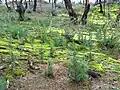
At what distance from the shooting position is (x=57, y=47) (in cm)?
570

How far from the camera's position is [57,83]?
4.02 metres

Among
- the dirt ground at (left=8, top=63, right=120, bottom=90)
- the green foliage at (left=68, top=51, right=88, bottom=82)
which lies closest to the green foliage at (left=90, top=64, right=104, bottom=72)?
the dirt ground at (left=8, top=63, right=120, bottom=90)

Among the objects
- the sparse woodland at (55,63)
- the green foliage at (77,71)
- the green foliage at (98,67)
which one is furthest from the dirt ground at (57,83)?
the green foliage at (98,67)

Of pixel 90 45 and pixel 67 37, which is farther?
pixel 67 37

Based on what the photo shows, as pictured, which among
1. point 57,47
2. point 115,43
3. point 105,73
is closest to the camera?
point 105,73

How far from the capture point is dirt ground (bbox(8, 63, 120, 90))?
385 centimetres

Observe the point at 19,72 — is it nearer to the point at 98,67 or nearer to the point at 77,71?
the point at 77,71

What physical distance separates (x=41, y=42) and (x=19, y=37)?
41 cm

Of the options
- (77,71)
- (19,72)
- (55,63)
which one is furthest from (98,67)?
(19,72)

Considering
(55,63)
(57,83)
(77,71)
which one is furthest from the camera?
(55,63)

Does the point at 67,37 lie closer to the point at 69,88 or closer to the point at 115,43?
the point at 115,43

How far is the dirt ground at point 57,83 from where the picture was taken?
12.6 feet

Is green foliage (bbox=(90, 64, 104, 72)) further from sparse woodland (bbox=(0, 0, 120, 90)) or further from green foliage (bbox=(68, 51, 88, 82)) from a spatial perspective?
green foliage (bbox=(68, 51, 88, 82))

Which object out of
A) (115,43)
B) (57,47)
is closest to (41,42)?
(57,47)
